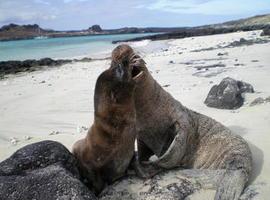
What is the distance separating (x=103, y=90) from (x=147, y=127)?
3.65 ft

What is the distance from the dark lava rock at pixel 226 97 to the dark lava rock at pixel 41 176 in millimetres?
4560

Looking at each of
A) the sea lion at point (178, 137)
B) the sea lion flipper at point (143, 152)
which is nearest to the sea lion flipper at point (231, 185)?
the sea lion at point (178, 137)

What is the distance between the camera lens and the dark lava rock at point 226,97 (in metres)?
8.10

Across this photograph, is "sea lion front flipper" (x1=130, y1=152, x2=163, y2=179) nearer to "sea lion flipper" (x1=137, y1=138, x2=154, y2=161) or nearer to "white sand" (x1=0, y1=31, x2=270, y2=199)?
"sea lion flipper" (x1=137, y1=138, x2=154, y2=161)

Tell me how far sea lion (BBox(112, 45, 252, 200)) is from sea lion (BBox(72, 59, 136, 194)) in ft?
1.50

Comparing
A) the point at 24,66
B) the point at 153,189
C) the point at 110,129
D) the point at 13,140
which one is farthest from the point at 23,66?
the point at 153,189

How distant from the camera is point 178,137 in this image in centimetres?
484

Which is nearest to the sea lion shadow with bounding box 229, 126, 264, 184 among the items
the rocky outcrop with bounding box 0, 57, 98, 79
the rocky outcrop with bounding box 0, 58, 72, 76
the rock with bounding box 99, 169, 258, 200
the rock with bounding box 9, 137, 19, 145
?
the rock with bounding box 99, 169, 258, 200

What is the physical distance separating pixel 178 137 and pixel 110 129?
1.03 meters

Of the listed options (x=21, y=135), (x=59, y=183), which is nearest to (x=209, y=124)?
(x=59, y=183)

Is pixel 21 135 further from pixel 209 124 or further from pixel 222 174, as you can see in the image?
pixel 222 174

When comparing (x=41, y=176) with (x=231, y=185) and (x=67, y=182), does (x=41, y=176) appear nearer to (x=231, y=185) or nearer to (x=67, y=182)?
(x=67, y=182)

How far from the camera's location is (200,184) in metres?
4.21

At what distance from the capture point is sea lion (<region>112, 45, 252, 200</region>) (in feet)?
15.5
